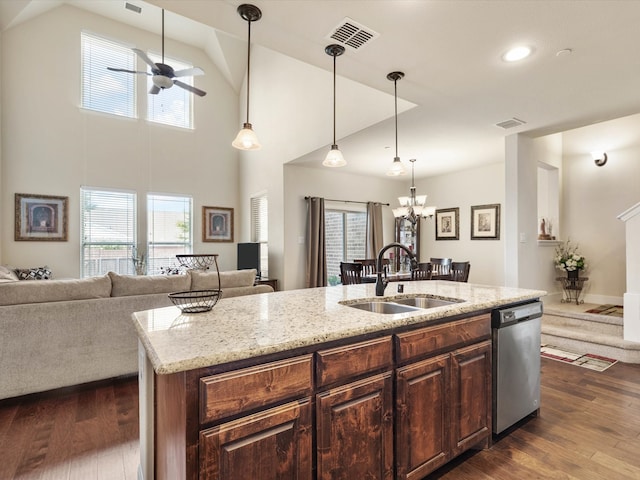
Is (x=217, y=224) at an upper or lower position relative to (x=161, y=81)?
lower

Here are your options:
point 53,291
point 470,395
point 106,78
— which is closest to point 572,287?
point 470,395

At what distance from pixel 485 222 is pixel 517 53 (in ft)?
13.2

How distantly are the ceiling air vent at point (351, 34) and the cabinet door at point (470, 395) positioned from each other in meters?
2.14

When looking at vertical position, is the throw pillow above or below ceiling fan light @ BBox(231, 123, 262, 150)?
below

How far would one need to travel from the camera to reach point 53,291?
8.96ft

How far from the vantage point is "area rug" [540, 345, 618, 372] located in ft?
11.0

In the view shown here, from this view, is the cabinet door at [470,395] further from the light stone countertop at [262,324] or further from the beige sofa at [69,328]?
the beige sofa at [69,328]

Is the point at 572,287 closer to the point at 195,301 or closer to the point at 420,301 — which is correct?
the point at 420,301

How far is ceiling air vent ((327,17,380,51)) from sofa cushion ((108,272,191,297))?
2440 mm

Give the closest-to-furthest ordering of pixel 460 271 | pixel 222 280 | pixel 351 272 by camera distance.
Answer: pixel 222 280, pixel 351 272, pixel 460 271

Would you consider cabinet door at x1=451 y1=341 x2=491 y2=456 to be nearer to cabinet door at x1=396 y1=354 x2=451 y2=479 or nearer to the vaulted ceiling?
cabinet door at x1=396 y1=354 x2=451 y2=479

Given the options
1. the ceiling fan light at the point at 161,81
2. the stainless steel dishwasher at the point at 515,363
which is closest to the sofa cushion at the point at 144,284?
the stainless steel dishwasher at the point at 515,363

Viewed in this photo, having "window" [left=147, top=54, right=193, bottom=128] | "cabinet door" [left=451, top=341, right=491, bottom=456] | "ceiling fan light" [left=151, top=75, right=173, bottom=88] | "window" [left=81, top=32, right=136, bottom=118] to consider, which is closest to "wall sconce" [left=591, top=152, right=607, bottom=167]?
"cabinet door" [left=451, top=341, right=491, bottom=456]

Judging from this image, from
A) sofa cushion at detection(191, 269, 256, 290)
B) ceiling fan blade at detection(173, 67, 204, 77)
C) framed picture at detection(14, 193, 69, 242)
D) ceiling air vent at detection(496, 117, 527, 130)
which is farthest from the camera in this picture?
framed picture at detection(14, 193, 69, 242)
